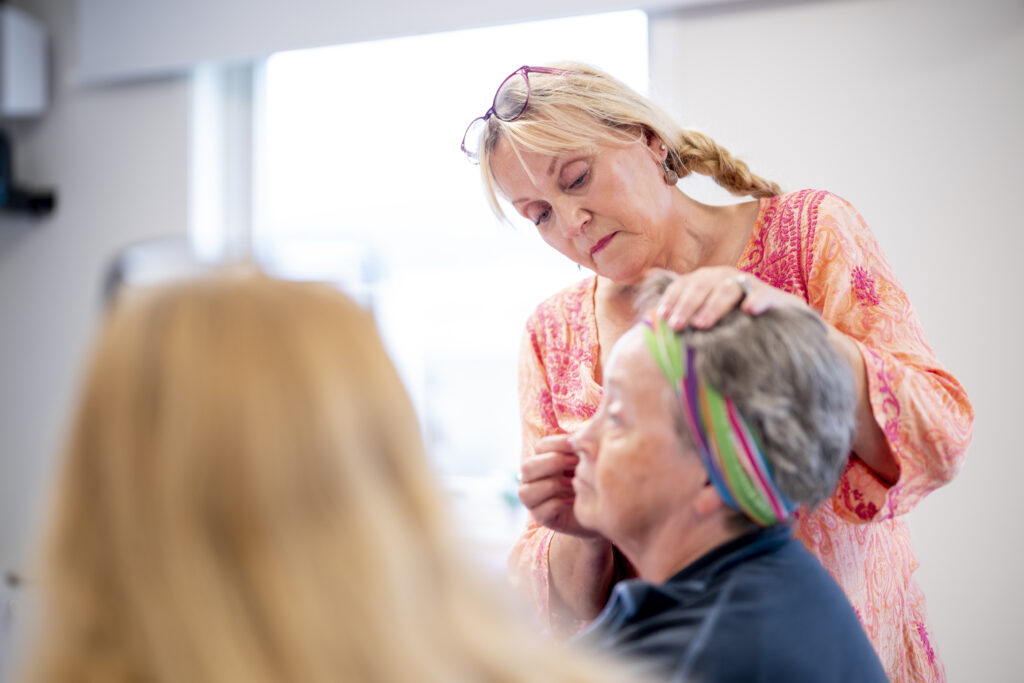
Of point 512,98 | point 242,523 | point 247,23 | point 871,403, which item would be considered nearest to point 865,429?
point 871,403

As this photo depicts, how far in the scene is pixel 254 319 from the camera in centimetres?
68

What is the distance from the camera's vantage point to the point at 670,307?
1.15 meters

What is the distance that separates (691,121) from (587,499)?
1.81m

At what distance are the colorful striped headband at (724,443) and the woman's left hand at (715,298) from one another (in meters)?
0.03

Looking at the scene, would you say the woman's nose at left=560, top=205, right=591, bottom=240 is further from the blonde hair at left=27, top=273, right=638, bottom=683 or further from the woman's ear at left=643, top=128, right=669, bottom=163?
the blonde hair at left=27, top=273, right=638, bottom=683

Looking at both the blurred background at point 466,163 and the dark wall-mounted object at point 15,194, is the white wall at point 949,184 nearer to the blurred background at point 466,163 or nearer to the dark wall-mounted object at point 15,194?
the blurred background at point 466,163

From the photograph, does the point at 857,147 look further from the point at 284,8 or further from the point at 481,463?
the point at 284,8

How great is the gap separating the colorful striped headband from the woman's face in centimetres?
45

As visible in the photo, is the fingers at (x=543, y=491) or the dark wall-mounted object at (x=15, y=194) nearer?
the fingers at (x=543, y=491)

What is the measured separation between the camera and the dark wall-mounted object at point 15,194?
3.32 metres

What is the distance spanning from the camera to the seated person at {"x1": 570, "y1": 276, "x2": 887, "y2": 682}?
1.05 metres

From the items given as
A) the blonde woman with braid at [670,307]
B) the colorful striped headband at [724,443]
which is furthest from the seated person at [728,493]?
the blonde woman with braid at [670,307]

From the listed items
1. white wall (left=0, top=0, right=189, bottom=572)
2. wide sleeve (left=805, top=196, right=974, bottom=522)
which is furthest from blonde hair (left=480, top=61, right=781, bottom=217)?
white wall (left=0, top=0, right=189, bottom=572)

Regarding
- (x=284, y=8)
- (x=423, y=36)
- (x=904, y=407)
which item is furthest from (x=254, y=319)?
(x=284, y=8)
